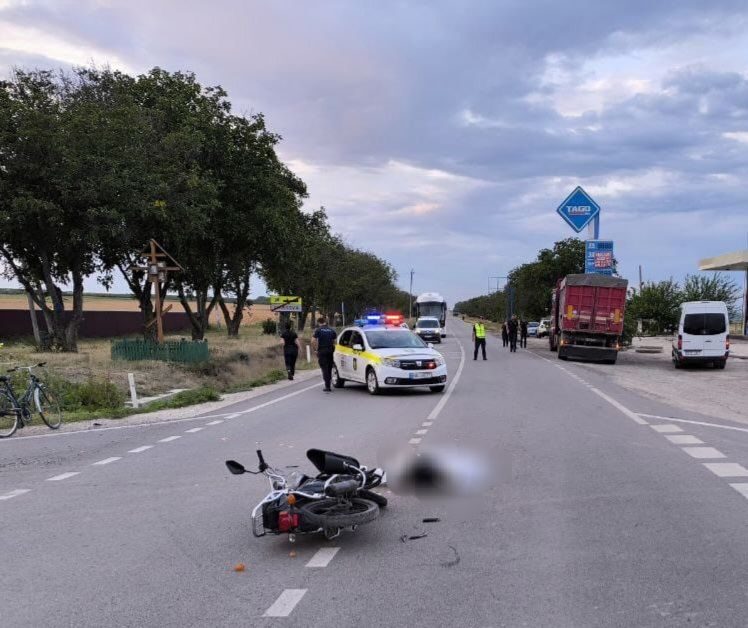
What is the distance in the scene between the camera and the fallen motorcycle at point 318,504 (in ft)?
18.3

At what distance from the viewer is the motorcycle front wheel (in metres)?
5.54

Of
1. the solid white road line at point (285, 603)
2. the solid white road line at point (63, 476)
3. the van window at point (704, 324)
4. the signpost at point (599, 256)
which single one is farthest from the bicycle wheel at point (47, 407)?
the signpost at point (599, 256)

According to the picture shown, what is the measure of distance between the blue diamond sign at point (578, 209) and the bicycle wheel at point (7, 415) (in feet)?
92.8

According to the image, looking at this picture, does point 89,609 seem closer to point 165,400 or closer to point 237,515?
point 237,515

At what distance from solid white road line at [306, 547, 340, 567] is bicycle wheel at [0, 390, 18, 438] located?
Answer: 8.95 m

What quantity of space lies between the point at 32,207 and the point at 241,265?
620 inches

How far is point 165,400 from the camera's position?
683 inches

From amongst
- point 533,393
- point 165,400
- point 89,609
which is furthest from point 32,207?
point 89,609

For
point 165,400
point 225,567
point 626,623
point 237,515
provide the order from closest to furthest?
point 626,623, point 225,567, point 237,515, point 165,400

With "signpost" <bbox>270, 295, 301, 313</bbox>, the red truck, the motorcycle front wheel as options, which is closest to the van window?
the red truck

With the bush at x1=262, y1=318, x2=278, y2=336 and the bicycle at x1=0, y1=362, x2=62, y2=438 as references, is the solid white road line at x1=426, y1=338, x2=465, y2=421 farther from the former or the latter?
the bush at x1=262, y1=318, x2=278, y2=336

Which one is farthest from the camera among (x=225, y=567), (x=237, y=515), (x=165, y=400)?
(x=165, y=400)

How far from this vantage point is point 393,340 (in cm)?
1920

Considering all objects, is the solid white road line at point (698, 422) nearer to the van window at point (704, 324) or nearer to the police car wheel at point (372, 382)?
the police car wheel at point (372, 382)
